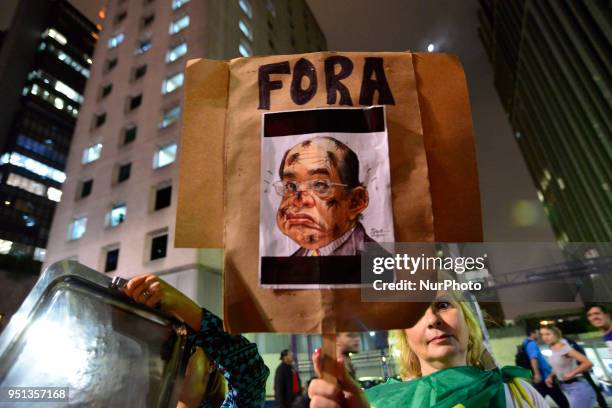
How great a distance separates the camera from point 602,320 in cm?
465

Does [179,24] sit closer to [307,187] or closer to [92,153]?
[92,153]

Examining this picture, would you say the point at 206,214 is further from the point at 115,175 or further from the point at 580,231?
the point at 580,231

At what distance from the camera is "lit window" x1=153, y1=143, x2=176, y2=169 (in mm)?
17781

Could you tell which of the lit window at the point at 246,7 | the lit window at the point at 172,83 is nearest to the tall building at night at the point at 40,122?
the lit window at the point at 172,83

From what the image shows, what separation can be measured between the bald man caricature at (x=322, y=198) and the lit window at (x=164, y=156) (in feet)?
58.1

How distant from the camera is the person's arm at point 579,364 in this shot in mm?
5020

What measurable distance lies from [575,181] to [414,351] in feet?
114

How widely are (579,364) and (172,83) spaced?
2061cm

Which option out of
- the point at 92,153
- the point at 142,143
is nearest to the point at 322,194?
the point at 142,143

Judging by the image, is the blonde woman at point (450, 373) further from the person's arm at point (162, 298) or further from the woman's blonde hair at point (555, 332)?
the woman's blonde hair at point (555, 332)

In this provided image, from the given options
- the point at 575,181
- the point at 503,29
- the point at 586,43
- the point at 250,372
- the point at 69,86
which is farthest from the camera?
the point at 69,86

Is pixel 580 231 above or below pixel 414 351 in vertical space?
above

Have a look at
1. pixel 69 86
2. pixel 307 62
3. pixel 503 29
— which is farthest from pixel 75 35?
pixel 307 62

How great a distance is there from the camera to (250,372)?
5.32ft
